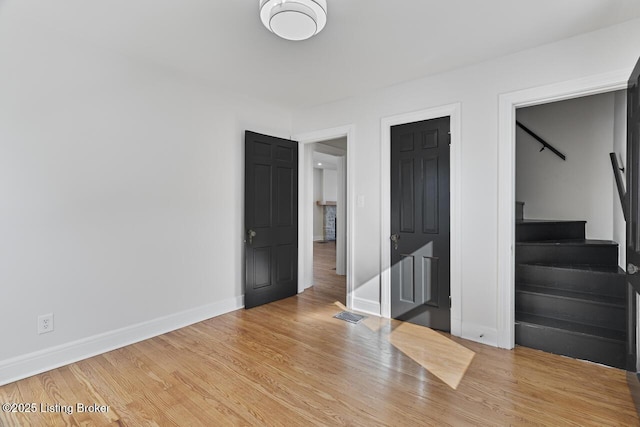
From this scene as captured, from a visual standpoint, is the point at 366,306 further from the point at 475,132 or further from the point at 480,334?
the point at 475,132

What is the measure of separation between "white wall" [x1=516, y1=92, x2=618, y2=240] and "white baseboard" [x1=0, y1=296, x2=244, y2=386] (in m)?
4.34

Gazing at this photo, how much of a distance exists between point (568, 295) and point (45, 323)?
438 centimetres

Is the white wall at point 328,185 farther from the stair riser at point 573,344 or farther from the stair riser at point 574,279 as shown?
the stair riser at point 573,344

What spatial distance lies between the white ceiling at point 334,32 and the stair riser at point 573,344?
A: 94.5 inches

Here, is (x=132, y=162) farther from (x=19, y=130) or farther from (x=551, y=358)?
(x=551, y=358)

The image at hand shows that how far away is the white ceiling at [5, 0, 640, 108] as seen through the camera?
214 centimetres

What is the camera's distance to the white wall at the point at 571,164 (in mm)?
3730

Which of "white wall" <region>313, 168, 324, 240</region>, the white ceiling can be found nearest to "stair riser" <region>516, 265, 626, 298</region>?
the white ceiling

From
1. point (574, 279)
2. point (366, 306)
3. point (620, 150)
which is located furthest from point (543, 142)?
point (366, 306)

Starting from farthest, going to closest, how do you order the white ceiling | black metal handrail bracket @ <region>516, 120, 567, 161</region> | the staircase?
black metal handrail bracket @ <region>516, 120, 567, 161</region>, the staircase, the white ceiling

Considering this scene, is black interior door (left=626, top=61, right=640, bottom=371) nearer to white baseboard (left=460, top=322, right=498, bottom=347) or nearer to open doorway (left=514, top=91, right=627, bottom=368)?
open doorway (left=514, top=91, right=627, bottom=368)

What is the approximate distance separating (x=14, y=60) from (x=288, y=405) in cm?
310

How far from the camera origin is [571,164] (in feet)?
13.0

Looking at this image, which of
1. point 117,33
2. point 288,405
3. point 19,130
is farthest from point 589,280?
point 19,130
